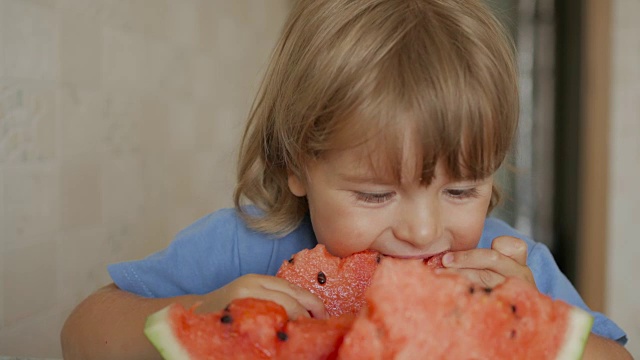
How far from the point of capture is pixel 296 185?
1084 millimetres

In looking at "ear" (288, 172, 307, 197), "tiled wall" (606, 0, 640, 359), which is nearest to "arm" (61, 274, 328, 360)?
"ear" (288, 172, 307, 197)

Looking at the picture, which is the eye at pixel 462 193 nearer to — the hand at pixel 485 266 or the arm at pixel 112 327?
the hand at pixel 485 266

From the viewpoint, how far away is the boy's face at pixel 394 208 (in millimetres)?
871

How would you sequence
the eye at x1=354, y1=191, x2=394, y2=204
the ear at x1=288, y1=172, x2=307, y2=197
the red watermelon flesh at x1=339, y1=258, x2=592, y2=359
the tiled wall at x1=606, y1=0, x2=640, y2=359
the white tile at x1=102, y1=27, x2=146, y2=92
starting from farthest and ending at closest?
the tiled wall at x1=606, y1=0, x2=640, y2=359 < the white tile at x1=102, y1=27, x2=146, y2=92 < the ear at x1=288, y1=172, x2=307, y2=197 < the eye at x1=354, y1=191, x2=394, y2=204 < the red watermelon flesh at x1=339, y1=258, x2=592, y2=359

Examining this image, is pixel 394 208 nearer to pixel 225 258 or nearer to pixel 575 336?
pixel 575 336

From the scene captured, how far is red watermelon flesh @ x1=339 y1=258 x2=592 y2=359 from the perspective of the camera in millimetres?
671

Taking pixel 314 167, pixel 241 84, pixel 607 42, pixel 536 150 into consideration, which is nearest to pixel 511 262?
pixel 314 167

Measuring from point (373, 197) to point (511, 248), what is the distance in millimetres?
222

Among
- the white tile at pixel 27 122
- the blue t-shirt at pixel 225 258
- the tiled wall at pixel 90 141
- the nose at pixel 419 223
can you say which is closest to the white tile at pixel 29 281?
the tiled wall at pixel 90 141

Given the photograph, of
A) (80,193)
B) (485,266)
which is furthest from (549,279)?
(80,193)

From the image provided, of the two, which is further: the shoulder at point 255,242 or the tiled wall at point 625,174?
the tiled wall at point 625,174

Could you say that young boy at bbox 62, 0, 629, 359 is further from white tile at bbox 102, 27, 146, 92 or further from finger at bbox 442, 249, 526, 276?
white tile at bbox 102, 27, 146, 92

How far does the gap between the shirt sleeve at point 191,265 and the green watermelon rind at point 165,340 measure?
0.48 metres

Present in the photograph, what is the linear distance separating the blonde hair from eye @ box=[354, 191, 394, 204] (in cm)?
6
